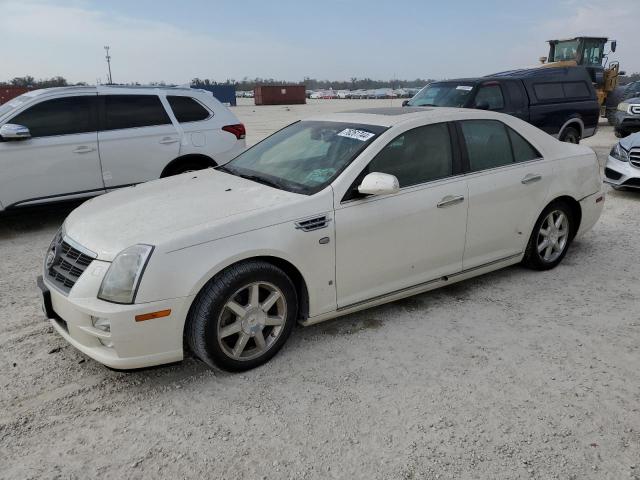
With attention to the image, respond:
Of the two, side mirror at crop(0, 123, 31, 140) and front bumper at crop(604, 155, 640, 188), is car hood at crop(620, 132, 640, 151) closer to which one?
front bumper at crop(604, 155, 640, 188)

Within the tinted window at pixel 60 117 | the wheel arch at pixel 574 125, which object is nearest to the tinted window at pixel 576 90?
the wheel arch at pixel 574 125

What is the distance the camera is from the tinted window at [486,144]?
4.15 metres

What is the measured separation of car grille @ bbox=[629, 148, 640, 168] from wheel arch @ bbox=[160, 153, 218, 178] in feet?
19.9

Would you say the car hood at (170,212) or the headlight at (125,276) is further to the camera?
the car hood at (170,212)

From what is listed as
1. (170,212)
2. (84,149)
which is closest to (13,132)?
(84,149)

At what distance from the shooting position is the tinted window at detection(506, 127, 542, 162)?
4.46 meters

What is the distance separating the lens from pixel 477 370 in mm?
3236

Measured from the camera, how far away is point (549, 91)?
980cm

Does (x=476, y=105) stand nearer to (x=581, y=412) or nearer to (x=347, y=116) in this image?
(x=347, y=116)

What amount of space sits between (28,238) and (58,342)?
300 cm

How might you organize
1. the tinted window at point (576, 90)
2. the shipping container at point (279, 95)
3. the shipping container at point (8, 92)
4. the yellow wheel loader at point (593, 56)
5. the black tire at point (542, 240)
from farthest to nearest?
1. the shipping container at point (279, 95)
2. the shipping container at point (8, 92)
3. the yellow wheel loader at point (593, 56)
4. the tinted window at point (576, 90)
5. the black tire at point (542, 240)

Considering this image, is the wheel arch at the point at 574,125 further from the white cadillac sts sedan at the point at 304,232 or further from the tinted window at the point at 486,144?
the tinted window at the point at 486,144

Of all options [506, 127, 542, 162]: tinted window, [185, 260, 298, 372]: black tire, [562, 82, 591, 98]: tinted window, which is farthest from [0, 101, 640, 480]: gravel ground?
[562, 82, 591, 98]: tinted window

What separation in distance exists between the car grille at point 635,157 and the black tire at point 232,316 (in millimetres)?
6695
